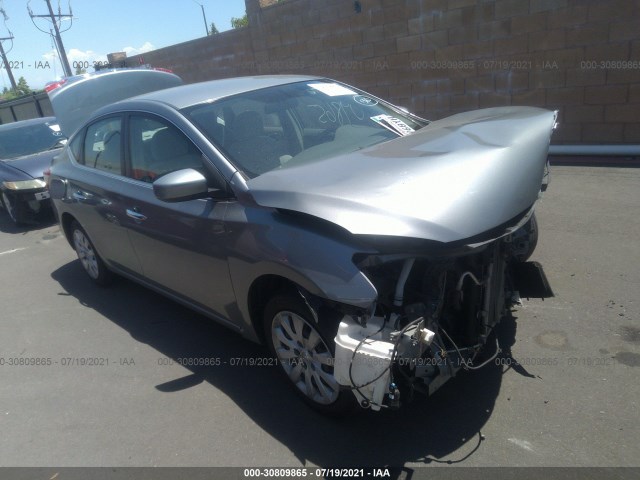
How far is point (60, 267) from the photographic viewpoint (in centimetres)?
637

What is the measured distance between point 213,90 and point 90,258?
246 centimetres

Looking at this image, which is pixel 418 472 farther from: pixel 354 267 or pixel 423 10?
pixel 423 10

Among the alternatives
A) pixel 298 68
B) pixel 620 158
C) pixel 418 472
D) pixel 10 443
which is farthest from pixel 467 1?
pixel 10 443

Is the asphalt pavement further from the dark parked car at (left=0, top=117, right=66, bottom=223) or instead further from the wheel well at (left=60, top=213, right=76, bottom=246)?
the dark parked car at (left=0, top=117, right=66, bottom=223)

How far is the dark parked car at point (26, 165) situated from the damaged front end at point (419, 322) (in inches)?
288

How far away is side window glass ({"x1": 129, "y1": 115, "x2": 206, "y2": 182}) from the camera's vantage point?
3.52 m

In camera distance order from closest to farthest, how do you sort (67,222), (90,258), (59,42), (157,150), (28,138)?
(157,150) → (90,258) → (67,222) → (28,138) → (59,42)

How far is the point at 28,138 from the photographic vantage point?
31.5 feet

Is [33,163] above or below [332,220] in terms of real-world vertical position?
below

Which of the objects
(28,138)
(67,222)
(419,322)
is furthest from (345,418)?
(28,138)

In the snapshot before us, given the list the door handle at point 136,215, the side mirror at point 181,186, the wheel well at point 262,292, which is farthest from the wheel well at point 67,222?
the wheel well at point 262,292

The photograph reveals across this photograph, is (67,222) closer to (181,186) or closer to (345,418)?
(181,186)

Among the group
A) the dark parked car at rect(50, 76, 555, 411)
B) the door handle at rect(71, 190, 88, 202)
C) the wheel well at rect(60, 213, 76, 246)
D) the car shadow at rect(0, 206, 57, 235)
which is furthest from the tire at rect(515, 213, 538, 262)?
the car shadow at rect(0, 206, 57, 235)

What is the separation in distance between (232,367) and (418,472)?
1.58 metres
